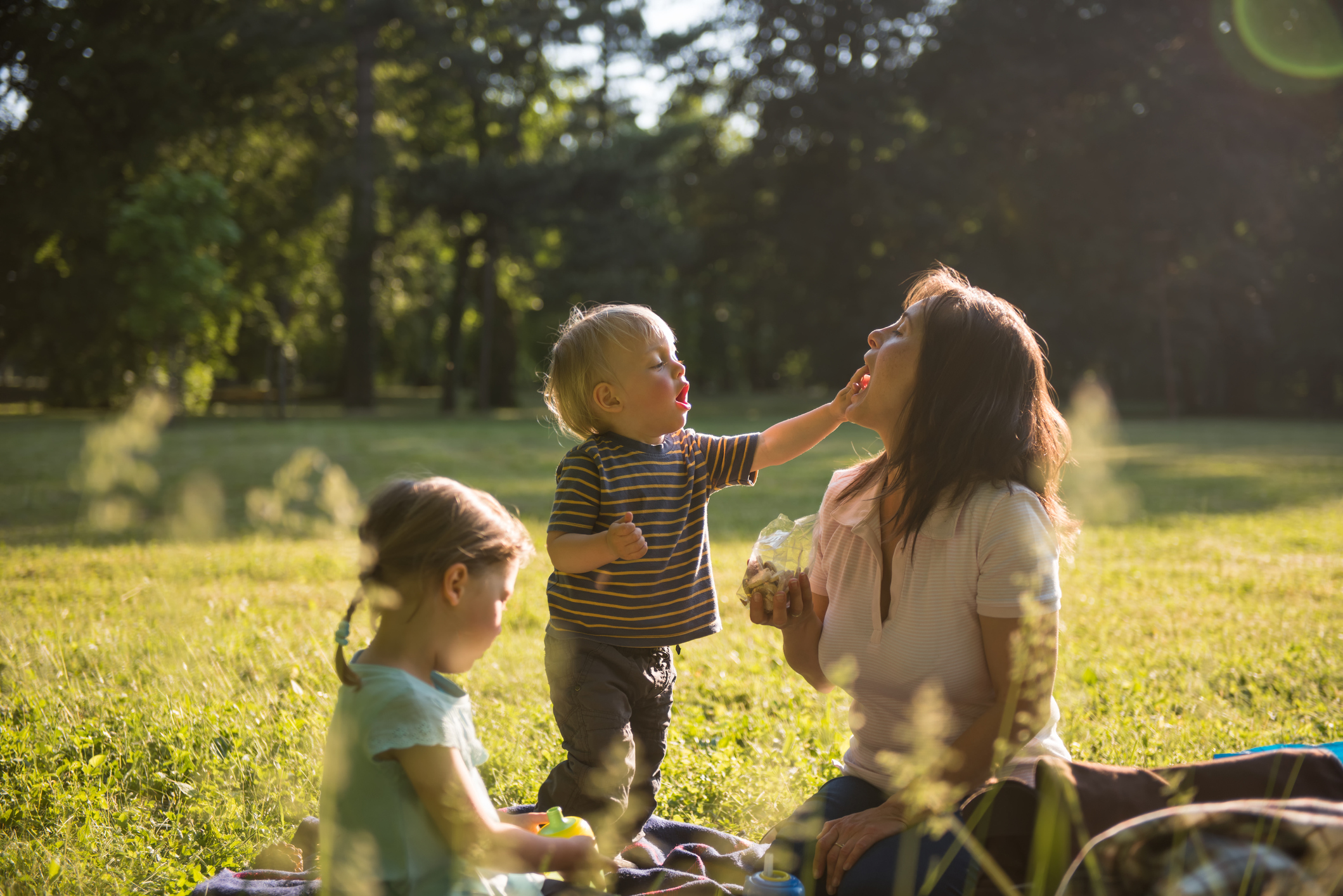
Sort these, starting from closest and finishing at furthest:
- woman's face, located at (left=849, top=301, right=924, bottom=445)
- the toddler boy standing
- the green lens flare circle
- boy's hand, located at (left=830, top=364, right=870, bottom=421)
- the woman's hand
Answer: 1. the woman's hand
2. woman's face, located at (left=849, top=301, right=924, bottom=445)
3. boy's hand, located at (left=830, top=364, right=870, bottom=421)
4. the toddler boy standing
5. the green lens flare circle

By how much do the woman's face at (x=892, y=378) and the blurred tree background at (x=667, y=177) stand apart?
914 inches

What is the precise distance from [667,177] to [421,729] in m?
31.0

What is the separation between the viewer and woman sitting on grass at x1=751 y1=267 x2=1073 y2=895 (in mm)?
2330

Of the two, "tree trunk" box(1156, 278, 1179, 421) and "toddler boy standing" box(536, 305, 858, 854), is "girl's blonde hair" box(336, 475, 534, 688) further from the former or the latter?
"tree trunk" box(1156, 278, 1179, 421)

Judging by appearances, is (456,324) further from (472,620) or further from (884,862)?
(884,862)

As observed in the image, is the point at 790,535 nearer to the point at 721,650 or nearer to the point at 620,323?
the point at 620,323

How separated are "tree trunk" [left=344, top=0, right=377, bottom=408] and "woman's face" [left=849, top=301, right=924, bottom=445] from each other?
26.9 m

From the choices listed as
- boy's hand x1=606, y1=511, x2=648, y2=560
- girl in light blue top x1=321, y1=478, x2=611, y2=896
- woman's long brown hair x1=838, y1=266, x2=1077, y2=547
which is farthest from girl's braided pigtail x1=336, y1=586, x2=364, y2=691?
woman's long brown hair x1=838, y1=266, x2=1077, y2=547

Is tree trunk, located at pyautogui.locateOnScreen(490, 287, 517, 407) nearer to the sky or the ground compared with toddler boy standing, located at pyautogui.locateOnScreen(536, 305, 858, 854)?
nearer to the sky

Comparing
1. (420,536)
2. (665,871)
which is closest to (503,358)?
(665,871)

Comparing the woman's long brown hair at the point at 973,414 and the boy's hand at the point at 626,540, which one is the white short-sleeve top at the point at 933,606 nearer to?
the woman's long brown hair at the point at 973,414

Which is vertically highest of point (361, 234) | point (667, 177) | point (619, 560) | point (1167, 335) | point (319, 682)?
point (667, 177)

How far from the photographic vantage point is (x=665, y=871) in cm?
281

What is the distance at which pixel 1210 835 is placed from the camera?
164 centimetres
